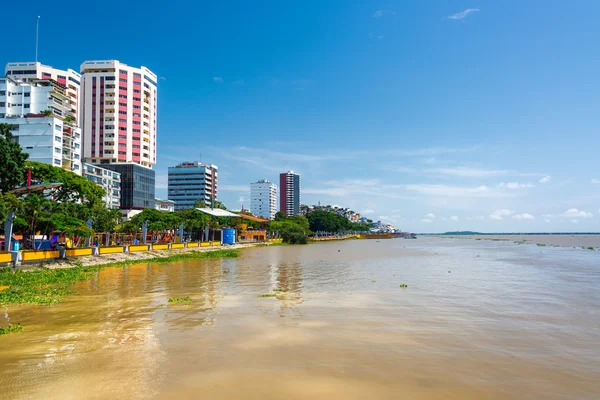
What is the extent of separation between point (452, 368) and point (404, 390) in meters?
1.86

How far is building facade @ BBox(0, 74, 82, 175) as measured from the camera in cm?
7306

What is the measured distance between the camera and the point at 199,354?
9828mm

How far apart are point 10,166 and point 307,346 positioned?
2998 cm

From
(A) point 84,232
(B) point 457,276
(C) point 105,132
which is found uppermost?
(C) point 105,132

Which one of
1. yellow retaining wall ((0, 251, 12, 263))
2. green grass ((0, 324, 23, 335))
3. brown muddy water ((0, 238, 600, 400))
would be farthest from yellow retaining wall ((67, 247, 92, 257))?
green grass ((0, 324, 23, 335))

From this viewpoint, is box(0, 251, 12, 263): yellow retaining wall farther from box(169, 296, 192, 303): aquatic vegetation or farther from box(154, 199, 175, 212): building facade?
box(154, 199, 175, 212): building facade

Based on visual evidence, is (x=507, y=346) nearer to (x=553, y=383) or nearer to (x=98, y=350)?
(x=553, y=383)

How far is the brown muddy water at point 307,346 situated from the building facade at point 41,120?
2645 inches

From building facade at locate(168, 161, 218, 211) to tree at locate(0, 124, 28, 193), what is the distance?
12033cm

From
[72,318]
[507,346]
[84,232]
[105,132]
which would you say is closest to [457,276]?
[507,346]

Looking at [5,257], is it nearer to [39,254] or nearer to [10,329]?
[39,254]

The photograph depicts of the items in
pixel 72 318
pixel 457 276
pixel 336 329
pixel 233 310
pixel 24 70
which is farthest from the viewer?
pixel 24 70

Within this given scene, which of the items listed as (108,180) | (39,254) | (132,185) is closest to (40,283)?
(39,254)

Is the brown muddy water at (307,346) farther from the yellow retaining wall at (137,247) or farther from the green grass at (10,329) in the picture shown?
the yellow retaining wall at (137,247)
